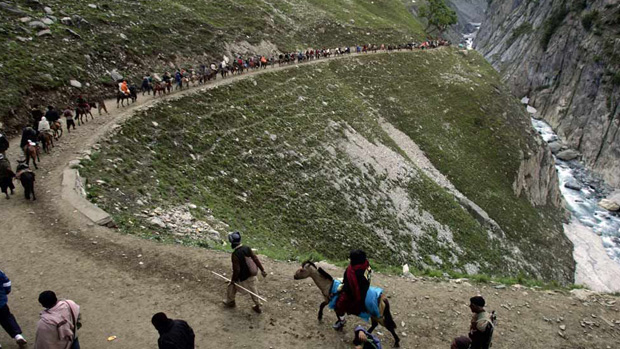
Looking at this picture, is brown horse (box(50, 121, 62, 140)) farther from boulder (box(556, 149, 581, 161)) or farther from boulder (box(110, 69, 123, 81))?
boulder (box(556, 149, 581, 161))

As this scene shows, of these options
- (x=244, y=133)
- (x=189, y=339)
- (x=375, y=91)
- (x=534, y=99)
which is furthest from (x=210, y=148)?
(x=534, y=99)

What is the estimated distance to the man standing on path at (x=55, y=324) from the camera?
360 inches

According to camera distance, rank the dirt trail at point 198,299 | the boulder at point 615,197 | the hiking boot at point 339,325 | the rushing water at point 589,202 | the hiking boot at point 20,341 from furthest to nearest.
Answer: the boulder at point 615,197 < the rushing water at point 589,202 < the hiking boot at point 339,325 < the dirt trail at point 198,299 < the hiking boot at point 20,341

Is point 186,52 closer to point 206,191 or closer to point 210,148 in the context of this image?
point 210,148

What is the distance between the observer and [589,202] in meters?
66.9

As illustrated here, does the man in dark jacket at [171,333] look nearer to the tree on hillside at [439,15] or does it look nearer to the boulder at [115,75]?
the boulder at [115,75]

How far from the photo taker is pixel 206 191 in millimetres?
26344

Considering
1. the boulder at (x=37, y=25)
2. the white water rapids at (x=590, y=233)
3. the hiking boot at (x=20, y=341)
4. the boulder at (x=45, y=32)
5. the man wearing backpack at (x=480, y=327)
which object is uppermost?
the man wearing backpack at (x=480, y=327)

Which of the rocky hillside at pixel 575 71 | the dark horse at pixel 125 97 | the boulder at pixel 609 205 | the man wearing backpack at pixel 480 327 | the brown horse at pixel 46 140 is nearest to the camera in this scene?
the man wearing backpack at pixel 480 327

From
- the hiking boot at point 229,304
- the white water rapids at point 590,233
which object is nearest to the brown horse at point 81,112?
the hiking boot at point 229,304

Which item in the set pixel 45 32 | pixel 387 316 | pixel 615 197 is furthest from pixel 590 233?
pixel 45 32

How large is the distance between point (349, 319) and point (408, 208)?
85.4 ft

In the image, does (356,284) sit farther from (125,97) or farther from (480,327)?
(125,97)

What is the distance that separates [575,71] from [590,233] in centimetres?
5459
